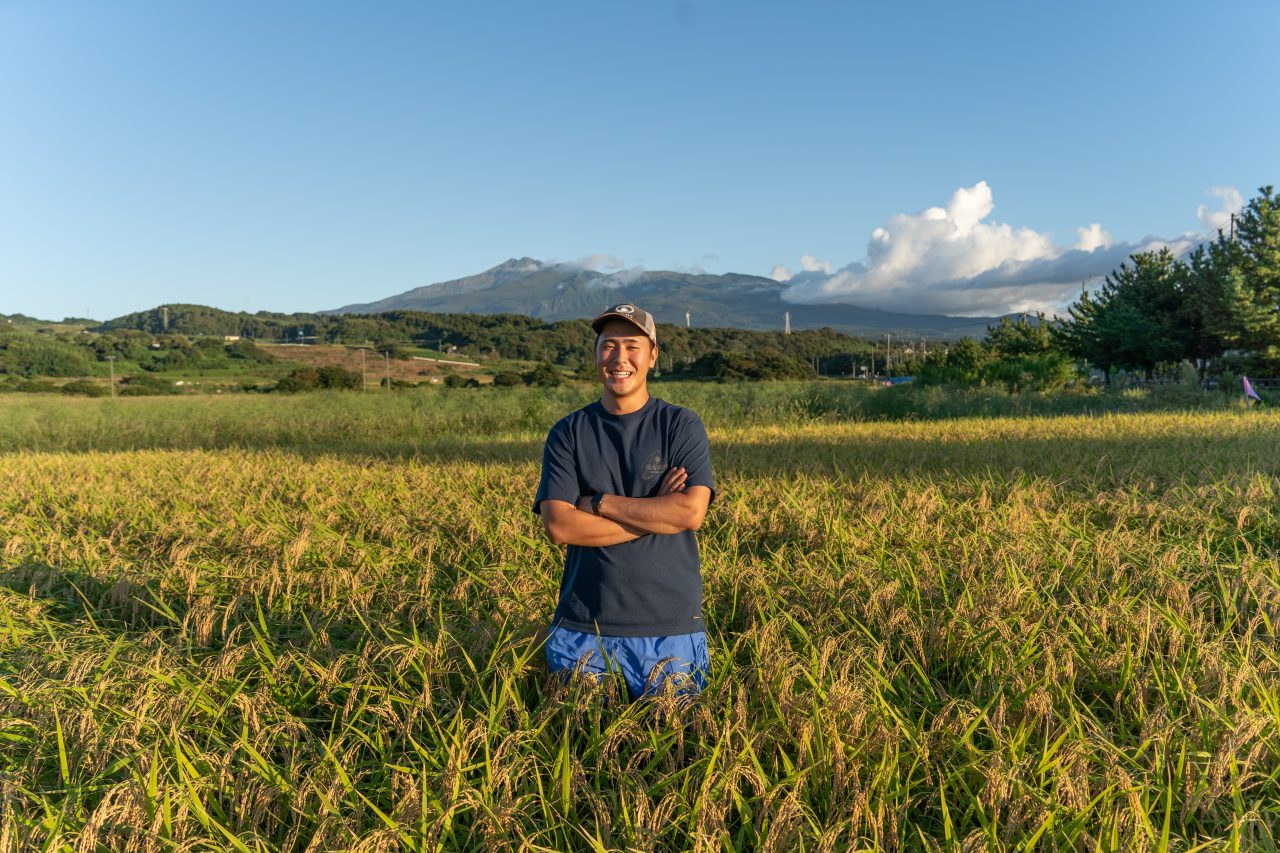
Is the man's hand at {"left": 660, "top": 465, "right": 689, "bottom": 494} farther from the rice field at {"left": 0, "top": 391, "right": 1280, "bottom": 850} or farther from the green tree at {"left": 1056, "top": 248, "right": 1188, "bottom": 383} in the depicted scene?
the green tree at {"left": 1056, "top": 248, "right": 1188, "bottom": 383}

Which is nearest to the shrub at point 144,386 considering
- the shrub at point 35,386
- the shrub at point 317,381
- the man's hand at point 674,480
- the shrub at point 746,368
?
the shrub at point 35,386

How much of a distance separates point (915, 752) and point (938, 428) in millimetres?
14429

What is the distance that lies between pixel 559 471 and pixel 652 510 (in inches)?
15.5

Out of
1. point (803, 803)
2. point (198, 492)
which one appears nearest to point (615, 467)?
point (803, 803)

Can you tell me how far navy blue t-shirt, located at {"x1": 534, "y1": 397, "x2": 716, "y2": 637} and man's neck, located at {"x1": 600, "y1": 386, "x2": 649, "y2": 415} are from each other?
19 millimetres

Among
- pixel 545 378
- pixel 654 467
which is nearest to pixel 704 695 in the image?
pixel 654 467

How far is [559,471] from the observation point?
2697 mm

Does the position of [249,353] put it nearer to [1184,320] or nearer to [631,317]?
[1184,320]

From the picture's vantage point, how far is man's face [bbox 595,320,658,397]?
2605 millimetres

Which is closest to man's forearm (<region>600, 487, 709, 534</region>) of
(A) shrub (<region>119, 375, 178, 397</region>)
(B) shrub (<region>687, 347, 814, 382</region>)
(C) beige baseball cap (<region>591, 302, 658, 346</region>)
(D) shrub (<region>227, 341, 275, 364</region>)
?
(C) beige baseball cap (<region>591, 302, 658, 346</region>)

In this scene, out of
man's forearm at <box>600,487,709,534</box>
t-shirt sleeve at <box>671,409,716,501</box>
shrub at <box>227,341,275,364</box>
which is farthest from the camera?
shrub at <box>227,341,275,364</box>

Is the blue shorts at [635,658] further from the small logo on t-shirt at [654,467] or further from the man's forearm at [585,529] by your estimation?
the small logo on t-shirt at [654,467]

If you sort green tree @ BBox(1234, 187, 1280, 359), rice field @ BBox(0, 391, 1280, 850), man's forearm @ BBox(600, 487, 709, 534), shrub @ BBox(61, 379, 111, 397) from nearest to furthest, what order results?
1. rice field @ BBox(0, 391, 1280, 850)
2. man's forearm @ BBox(600, 487, 709, 534)
3. green tree @ BBox(1234, 187, 1280, 359)
4. shrub @ BBox(61, 379, 111, 397)

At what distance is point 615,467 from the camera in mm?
2723
